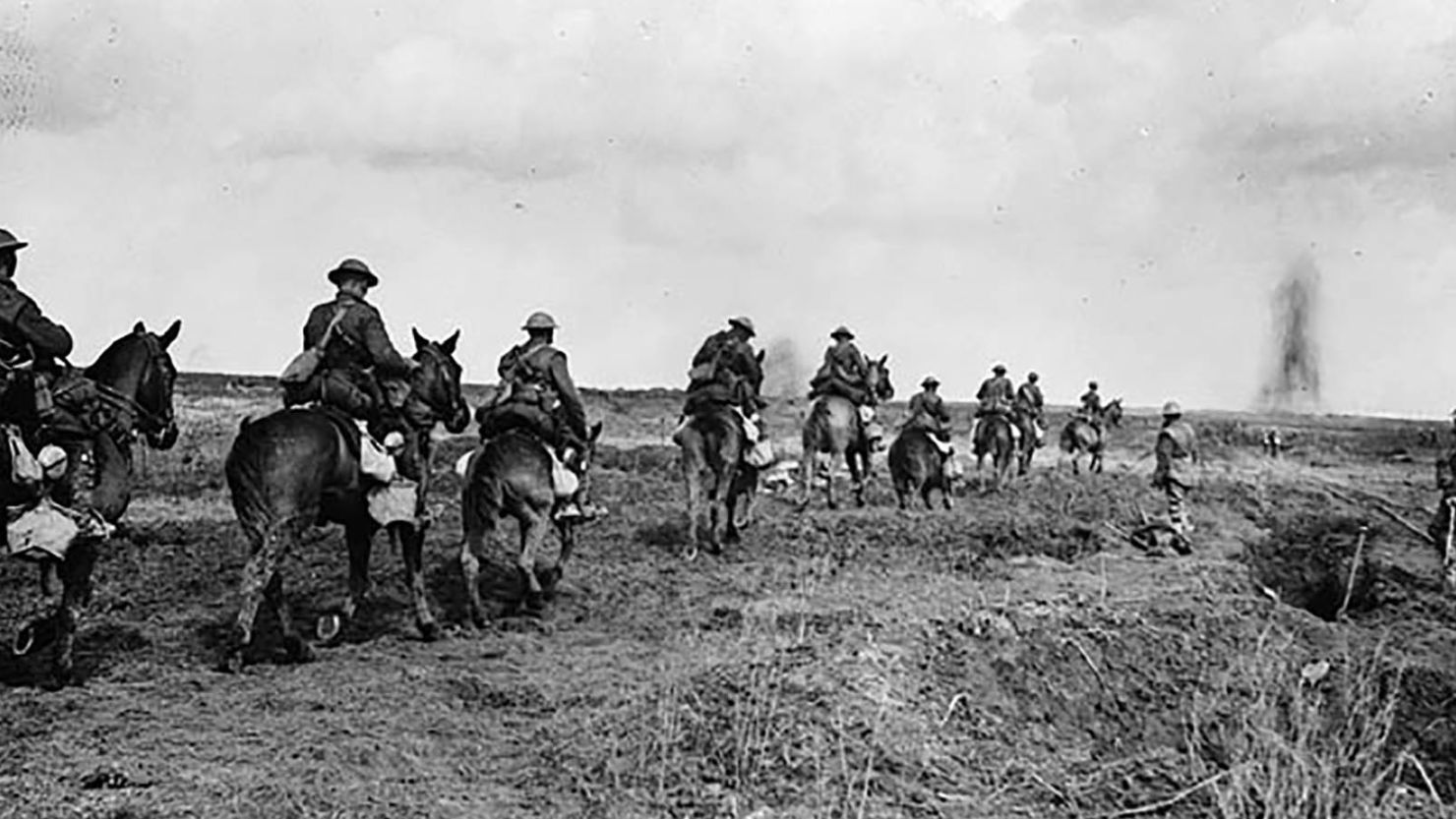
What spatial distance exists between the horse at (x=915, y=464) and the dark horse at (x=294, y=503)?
10.1 metres

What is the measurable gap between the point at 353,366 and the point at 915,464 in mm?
10810

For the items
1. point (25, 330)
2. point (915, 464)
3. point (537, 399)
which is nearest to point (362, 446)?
point (537, 399)

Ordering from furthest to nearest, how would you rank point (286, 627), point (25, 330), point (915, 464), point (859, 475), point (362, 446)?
point (859, 475) < point (915, 464) < point (362, 446) < point (286, 627) < point (25, 330)

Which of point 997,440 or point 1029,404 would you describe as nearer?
point 997,440

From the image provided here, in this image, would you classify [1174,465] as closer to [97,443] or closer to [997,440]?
[997,440]

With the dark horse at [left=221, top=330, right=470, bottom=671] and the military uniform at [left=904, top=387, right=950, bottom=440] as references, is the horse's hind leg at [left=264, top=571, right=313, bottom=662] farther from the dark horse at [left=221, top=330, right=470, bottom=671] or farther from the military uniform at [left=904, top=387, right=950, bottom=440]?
the military uniform at [left=904, top=387, right=950, bottom=440]

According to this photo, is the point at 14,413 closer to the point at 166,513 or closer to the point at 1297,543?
the point at 166,513

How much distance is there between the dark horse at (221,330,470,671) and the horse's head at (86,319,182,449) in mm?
578

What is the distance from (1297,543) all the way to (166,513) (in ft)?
47.4

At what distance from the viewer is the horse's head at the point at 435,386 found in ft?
34.9

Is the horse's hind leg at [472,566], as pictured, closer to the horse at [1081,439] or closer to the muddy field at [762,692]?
the muddy field at [762,692]

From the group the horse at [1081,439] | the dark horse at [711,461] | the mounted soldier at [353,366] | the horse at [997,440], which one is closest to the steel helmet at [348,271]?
the mounted soldier at [353,366]

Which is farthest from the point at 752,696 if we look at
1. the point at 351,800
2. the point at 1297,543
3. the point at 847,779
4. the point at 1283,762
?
the point at 1297,543

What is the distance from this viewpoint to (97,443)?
28.0ft
